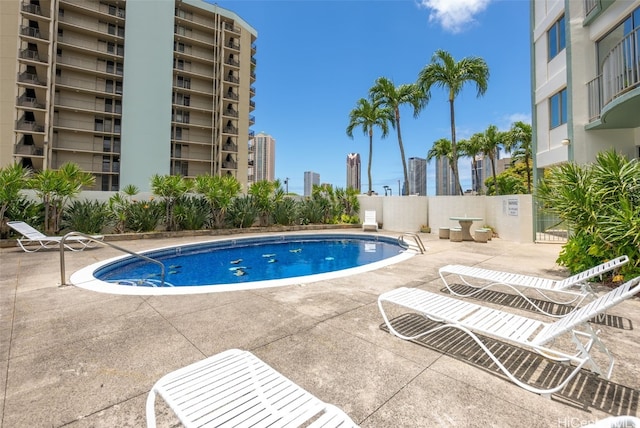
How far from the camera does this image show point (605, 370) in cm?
274

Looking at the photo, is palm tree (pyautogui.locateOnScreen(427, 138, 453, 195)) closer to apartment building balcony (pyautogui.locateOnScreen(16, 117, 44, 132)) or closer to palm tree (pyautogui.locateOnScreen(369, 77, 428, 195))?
palm tree (pyautogui.locateOnScreen(369, 77, 428, 195))

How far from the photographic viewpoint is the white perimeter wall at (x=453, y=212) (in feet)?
39.1

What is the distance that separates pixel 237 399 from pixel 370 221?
1586 centimetres

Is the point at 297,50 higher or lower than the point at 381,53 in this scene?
higher

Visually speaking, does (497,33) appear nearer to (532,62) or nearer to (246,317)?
(532,62)

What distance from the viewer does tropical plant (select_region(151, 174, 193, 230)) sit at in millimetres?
13172

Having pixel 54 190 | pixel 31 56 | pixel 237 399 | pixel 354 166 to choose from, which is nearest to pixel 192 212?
pixel 54 190

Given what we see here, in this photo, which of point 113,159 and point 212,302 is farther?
point 113,159

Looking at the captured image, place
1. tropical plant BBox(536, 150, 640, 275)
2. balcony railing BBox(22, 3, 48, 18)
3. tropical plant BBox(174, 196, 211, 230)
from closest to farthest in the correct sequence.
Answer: tropical plant BBox(536, 150, 640, 275) → tropical plant BBox(174, 196, 211, 230) → balcony railing BBox(22, 3, 48, 18)

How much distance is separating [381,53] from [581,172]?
72.8 ft

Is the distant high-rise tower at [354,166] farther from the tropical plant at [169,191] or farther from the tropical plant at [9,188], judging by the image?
→ the tropical plant at [9,188]

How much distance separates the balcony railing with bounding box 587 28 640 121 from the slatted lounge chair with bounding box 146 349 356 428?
10435 mm

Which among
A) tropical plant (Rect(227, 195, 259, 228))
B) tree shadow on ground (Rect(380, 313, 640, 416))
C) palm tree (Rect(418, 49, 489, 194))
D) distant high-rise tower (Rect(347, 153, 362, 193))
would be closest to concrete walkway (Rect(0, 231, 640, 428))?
tree shadow on ground (Rect(380, 313, 640, 416))

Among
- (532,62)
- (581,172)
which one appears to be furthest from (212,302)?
(532,62)
